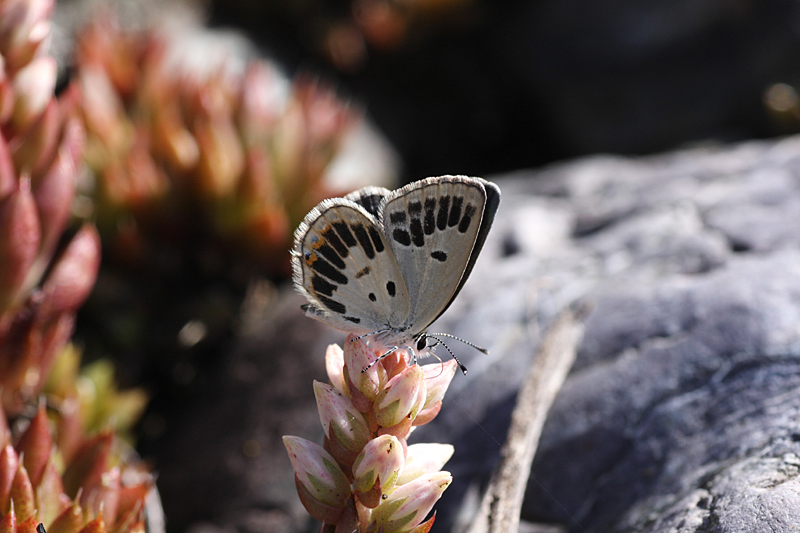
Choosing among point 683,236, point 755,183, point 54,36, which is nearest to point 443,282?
point 683,236

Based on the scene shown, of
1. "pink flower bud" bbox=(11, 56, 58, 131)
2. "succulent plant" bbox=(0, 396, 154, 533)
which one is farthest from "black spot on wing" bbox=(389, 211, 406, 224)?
"pink flower bud" bbox=(11, 56, 58, 131)

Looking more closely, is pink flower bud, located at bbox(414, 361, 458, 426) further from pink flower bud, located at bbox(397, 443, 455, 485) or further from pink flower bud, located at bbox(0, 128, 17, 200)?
pink flower bud, located at bbox(0, 128, 17, 200)

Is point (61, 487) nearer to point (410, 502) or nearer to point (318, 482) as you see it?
point (318, 482)

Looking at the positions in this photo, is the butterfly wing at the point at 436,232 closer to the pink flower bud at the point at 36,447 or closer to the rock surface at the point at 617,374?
the rock surface at the point at 617,374

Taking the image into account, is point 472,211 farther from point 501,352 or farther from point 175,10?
point 175,10

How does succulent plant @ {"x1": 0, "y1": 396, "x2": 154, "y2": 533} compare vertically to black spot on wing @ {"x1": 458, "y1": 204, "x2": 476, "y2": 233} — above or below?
below

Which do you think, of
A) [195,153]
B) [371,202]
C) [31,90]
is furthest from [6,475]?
[195,153]

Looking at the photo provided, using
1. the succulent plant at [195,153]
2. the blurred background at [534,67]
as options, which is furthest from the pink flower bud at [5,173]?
the blurred background at [534,67]
